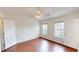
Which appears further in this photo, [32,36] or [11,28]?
[11,28]

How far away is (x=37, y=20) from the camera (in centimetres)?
142
